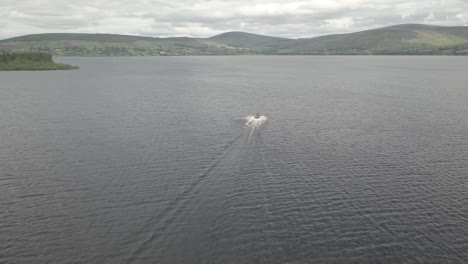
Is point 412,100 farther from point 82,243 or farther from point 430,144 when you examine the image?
point 82,243

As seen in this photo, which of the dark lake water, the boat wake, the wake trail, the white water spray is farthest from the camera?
the boat wake

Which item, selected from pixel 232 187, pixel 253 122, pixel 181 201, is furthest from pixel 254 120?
pixel 181 201

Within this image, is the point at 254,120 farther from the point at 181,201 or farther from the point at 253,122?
the point at 181,201

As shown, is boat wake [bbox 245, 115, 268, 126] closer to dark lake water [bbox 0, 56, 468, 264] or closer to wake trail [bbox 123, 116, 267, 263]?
dark lake water [bbox 0, 56, 468, 264]

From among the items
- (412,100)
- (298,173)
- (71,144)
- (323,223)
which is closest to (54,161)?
(71,144)

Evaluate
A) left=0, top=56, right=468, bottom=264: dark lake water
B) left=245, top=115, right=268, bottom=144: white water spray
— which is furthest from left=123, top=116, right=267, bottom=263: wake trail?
left=245, top=115, right=268, bottom=144: white water spray

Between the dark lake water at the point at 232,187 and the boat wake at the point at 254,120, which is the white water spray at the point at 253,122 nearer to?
the boat wake at the point at 254,120
